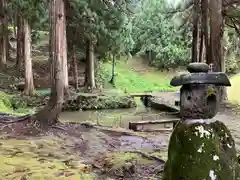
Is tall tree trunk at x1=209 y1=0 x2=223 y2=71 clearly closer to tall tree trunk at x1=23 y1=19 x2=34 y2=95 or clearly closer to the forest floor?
the forest floor

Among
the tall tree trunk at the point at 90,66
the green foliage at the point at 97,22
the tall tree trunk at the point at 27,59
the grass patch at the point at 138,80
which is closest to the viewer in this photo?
the tall tree trunk at the point at 27,59

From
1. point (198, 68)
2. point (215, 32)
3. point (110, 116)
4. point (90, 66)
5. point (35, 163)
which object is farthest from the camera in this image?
point (90, 66)

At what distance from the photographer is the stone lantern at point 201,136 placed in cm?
419

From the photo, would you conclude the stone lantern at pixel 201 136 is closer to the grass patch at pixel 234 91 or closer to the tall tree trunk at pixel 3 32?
the grass patch at pixel 234 91

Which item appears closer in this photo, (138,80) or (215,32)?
(215,32)

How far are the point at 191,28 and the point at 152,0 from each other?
696 inches

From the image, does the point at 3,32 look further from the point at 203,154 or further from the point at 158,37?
the point at 203,154

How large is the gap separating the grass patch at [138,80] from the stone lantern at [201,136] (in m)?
27.7

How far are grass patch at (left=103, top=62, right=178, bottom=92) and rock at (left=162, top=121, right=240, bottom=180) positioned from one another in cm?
2775

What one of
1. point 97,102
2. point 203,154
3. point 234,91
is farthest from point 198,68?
point 97,102

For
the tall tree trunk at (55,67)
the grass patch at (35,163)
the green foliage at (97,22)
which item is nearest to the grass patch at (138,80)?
the green foliage at (97,22)

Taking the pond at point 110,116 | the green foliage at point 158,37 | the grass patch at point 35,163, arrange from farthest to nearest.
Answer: the green foliage at point 158,37 < the pond at point 110,116 < the grass patch at point 35,163

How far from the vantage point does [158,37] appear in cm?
4069

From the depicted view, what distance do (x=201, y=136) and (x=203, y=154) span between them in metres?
0.21
